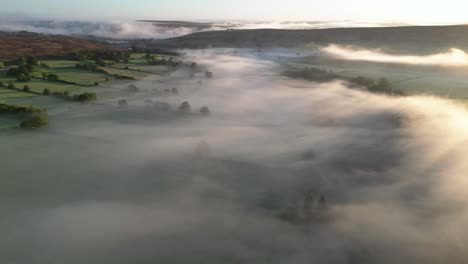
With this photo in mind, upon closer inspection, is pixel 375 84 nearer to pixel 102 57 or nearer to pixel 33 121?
pixel 102 57

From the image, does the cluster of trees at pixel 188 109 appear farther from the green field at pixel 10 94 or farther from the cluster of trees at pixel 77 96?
the green field at pixel 10 94

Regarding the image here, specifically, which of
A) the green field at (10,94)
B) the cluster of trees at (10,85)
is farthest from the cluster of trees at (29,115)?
the cluster of trees at (10,85)

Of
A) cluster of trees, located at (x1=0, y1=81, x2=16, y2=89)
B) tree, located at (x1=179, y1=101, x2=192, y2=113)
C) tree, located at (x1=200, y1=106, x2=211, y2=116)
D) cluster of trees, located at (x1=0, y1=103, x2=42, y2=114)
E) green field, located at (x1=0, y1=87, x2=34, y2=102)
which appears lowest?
tree, located at (x1=200, y1=106, x2=211, y2=116)

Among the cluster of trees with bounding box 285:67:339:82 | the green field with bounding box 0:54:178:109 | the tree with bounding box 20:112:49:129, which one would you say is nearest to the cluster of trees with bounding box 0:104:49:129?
the tree with bounding box 20:112:49:129

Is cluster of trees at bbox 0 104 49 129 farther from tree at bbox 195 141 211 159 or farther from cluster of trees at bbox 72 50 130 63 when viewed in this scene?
cluster of trees at bbox 72 50 130 63

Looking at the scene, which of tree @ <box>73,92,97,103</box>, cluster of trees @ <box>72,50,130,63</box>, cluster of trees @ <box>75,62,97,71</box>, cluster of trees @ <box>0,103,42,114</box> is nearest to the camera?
cluster of trees @ <box>0,103,42,114</box>

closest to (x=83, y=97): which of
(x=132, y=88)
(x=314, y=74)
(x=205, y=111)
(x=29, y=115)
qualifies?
(x=29, y=115)
